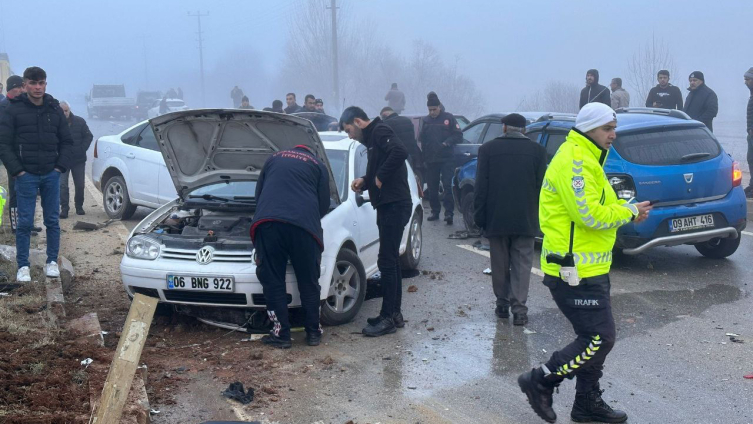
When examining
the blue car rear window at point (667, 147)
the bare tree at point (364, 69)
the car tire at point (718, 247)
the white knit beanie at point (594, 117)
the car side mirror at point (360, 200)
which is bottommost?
the car tire at point (718, 247)

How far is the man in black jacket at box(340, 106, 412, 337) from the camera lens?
659cm

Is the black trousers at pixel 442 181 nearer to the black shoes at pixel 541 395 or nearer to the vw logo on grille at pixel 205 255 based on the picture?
the vw logo on grille at pixel 205 255

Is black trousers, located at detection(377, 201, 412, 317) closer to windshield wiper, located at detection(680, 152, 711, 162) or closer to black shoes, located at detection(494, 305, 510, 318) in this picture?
black shoes, located at detection(494, 305, 510, 318)

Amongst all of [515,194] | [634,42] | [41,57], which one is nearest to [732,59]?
[634,42]

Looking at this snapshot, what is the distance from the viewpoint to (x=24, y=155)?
7.43 m

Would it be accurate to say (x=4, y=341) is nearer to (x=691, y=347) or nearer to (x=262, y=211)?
(x=262, y=211)

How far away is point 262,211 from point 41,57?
120653 mm

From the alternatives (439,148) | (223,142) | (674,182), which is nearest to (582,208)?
(223,142)

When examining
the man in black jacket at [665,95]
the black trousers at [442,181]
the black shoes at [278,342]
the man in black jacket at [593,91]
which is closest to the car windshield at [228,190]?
the black shoes at [278,342]

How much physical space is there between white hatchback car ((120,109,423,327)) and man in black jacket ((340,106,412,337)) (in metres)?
0.36

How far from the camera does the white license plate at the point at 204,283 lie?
628cm

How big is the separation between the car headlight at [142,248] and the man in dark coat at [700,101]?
10559 millimetres

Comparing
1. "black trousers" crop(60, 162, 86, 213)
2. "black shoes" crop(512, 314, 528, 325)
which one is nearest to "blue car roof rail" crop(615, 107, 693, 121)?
"black shoes" crop(512, 314, 528, 325)

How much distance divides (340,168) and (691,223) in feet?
12.4
